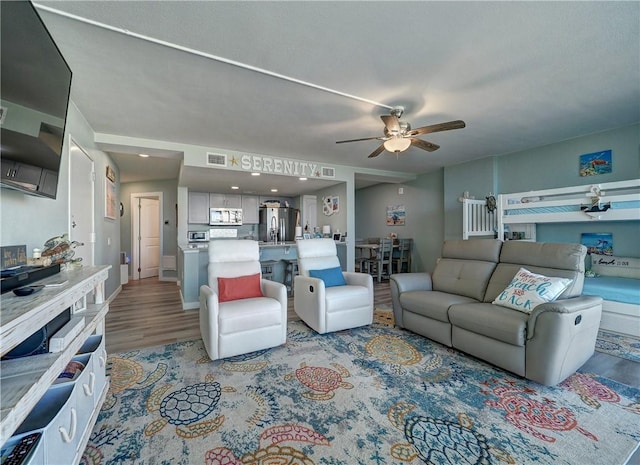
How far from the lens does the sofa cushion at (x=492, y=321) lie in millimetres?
2037

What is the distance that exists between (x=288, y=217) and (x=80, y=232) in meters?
4.81

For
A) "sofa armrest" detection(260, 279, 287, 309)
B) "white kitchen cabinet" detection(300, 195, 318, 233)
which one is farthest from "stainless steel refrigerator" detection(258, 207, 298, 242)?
"sofa armrest" detection(260, 279, 287, 309)

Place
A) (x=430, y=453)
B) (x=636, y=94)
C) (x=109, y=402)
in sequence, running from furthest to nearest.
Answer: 1. (x=636, y=94)
2. (x=109, y=402)
3. (x=430, y=453)

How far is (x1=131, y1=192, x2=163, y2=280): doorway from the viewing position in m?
6.54

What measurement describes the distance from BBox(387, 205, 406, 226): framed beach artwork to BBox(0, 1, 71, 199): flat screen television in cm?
622

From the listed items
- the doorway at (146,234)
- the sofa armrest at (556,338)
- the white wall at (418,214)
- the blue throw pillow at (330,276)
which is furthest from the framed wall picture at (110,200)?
the white wall at (418,214)

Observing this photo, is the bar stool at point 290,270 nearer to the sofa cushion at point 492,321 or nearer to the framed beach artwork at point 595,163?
the sofa cushion at point 492,321

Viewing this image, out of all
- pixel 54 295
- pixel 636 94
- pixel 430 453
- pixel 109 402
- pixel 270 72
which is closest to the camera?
pixel 54 295

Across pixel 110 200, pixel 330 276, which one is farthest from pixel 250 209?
pixel 330 276

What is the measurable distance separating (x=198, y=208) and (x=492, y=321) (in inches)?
251

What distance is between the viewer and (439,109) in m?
2.85

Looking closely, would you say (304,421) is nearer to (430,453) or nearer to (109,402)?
(430,453)

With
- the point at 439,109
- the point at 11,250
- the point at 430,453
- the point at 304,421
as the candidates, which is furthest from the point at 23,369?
the point at 439,109

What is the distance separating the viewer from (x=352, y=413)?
1.70 m
